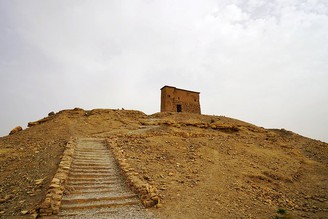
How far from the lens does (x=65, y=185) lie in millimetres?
6578

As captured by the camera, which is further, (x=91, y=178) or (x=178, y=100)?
(x=178, y=100)

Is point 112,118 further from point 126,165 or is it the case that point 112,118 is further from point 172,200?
point 172,200

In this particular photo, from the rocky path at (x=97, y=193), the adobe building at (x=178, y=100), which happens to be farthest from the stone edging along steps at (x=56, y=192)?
the adobe building at (x=178, y=100)

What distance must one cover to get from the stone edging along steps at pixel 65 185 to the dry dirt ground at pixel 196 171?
32 centimetres

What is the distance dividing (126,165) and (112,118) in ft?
39.6

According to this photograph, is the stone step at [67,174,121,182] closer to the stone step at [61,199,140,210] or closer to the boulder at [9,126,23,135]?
the stone step at [61,199,140,210]

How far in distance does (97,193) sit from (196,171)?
4.48m

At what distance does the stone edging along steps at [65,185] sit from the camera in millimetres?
5184

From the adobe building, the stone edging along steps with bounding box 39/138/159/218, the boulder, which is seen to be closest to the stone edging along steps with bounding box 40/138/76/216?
the stone edging along steps with bounding box 39/138/159/218

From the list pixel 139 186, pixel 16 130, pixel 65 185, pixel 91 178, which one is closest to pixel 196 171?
pixel 139 186

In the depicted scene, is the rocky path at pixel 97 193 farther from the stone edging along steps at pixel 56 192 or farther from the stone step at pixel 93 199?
the stone edging along steps at pixel 56 192

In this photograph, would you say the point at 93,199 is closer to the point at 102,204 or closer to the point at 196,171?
the point at 102,204

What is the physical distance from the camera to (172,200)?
257 inches

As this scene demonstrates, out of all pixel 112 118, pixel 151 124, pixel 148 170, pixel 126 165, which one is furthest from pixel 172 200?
pixel 112 118
